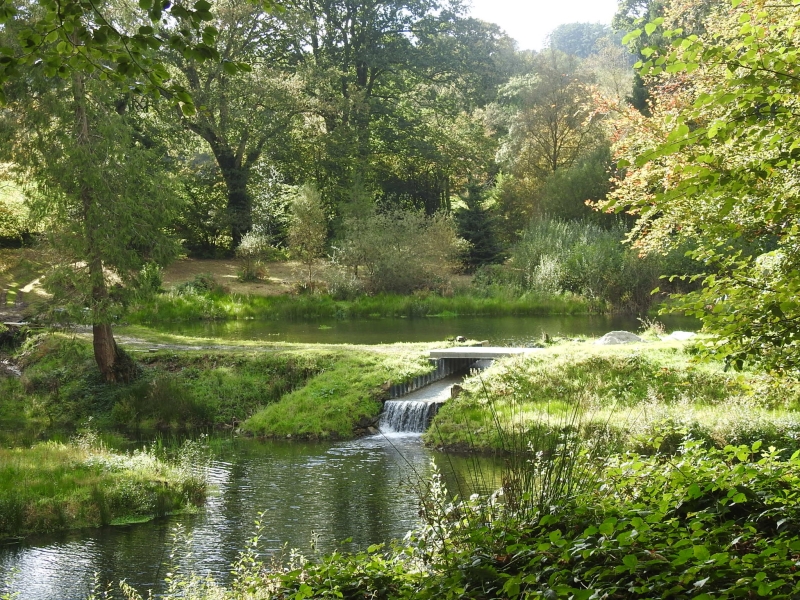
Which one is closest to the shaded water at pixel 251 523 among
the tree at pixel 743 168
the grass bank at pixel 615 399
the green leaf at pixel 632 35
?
the grass bank at pixel 615 399

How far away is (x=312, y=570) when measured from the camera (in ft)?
15.4

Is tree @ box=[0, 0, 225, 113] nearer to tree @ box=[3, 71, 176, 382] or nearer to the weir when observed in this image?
the weir

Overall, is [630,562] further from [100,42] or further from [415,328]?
[415,328]

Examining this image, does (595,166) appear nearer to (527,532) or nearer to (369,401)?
(369,401)

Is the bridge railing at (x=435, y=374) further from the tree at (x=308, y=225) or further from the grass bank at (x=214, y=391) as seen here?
the tree at (x=308, y=225)

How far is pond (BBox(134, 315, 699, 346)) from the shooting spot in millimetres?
21891

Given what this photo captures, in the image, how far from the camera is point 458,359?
17078mm

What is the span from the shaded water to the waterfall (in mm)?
1435

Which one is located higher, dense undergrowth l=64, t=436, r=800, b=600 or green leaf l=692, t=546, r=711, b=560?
green leaf l=692, t=546, r=711, b=560

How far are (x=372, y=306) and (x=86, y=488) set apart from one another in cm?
1913

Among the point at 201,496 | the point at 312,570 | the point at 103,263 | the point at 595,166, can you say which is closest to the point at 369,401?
the point at 201,496

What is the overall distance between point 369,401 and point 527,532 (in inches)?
403

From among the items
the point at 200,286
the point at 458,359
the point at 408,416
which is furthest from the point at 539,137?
the point at 408,416

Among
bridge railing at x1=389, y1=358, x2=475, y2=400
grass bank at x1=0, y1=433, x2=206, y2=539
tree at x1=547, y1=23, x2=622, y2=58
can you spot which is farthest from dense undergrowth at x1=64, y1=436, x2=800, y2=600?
tree at x1=547, y1=23, x2=622, y2=58
